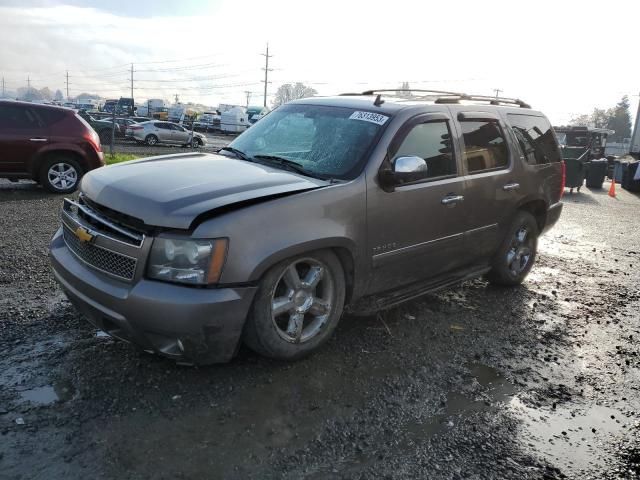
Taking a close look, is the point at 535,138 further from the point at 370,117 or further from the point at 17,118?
the point at 17,118

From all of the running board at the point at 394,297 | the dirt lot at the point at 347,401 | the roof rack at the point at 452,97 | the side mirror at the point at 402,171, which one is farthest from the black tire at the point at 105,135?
the side mirror at the point at 402,171

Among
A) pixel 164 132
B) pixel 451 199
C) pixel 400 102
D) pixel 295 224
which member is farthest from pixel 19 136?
pixel 164 132

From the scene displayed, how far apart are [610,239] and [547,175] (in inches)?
163

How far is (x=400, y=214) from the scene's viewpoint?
154 inches

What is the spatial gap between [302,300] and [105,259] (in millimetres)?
1257

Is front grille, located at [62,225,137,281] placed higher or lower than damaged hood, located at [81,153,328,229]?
lower

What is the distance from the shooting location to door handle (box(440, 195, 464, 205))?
4.23 meters

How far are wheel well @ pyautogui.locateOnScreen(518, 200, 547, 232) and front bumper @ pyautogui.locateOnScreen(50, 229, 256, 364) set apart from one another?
3.56m

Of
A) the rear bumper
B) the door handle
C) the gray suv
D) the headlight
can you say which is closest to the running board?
the gray suv

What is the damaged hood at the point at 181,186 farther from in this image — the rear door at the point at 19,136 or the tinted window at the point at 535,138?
the rear door at the point at 19,136

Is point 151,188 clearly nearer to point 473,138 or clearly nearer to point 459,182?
point 459,182

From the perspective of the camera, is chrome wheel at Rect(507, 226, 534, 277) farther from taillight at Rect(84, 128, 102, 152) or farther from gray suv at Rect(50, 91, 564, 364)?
taillight at Rect(84, 128, 102, 152)

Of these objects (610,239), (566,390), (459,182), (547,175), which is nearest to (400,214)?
(459,182)

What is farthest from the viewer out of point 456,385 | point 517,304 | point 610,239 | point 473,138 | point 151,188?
point 610,239
